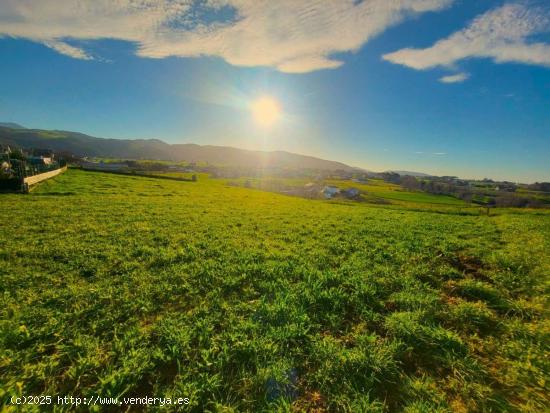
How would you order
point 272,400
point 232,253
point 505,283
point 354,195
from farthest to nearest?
point 354,195 → point 232,253 → point 505,283 → point 272,400

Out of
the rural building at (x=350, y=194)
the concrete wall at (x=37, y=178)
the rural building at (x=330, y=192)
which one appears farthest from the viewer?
the rural building at (x=330, y=192)

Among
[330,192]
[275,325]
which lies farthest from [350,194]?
[275,325]

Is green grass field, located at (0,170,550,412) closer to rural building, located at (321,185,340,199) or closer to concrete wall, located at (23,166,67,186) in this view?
concrete wall, located at (23,166,67,186)

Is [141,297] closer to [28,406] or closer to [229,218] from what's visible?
[28,406]

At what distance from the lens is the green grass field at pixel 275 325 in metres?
3.39

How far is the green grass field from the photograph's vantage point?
11.1 feet

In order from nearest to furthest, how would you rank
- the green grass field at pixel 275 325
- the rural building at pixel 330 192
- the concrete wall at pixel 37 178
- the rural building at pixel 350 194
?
the green grass field at pixel 275 325, the concrete wall at pixel 37 178, the rural building at pixel 350 194, the rural building at pixel 330 192

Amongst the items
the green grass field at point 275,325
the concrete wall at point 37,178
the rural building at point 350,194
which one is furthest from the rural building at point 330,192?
the green grass field at point 275,325

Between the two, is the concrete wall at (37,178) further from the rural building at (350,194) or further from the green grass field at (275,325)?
the rural building at (350,194)

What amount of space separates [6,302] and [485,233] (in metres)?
20.3

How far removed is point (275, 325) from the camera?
4.82 meters

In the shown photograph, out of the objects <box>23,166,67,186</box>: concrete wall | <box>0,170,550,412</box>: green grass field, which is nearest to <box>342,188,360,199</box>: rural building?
<box>0,170,550,412</box>: green grass field

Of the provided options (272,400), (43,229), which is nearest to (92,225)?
(43,229)

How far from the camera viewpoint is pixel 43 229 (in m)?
10.9
